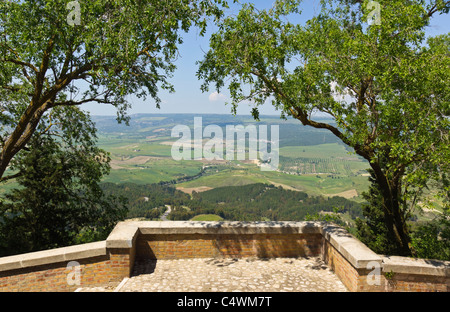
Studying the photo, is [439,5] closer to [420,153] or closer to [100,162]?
[420,153]

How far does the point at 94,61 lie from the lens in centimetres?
791

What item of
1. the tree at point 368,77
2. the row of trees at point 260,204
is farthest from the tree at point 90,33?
the row of trees at point 260,204

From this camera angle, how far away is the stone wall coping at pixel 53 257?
5816 millimetres


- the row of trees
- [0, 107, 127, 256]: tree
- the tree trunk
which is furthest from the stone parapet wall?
the row of trees

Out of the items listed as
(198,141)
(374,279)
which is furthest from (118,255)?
(198,141)

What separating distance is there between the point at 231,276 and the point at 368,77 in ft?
18.7

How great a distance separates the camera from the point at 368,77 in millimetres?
7422

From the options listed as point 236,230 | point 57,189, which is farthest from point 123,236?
point 57,189

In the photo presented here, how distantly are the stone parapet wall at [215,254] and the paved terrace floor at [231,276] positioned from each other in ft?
0.71

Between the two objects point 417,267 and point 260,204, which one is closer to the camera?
point 417,267

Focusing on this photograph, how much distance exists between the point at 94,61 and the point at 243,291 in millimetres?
6655

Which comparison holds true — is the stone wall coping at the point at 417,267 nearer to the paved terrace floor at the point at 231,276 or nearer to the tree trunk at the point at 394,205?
the paved terrace floor at the point at 231,276

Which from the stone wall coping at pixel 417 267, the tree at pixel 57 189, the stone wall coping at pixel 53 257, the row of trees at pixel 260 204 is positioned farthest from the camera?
the row of trees at pixel 260 204

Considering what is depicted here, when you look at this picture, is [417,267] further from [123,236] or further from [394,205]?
[123,236]
